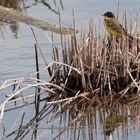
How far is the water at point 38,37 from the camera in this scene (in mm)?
9914

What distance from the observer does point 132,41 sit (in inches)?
361

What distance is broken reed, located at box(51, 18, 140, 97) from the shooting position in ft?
29.4

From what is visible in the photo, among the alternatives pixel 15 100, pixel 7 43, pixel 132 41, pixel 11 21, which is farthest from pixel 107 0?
pixel 15 100

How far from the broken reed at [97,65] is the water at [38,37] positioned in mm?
604

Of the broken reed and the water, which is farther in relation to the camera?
the water

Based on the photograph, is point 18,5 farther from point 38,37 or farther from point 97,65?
point 97,65

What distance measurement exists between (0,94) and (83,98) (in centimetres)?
99

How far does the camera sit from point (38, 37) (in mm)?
11969

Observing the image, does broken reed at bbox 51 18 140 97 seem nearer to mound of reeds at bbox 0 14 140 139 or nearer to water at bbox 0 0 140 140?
mound of reeds at bbox 0 14 140 139

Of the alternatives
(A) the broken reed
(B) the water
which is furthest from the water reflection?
(A) the broken reed

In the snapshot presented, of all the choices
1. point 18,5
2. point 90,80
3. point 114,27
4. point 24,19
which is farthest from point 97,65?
point 18,5

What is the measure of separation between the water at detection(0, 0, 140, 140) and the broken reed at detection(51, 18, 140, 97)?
0.60 meters

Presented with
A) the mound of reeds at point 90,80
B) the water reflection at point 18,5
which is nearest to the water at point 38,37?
the water reflection at point 18,5

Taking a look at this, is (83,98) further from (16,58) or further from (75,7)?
(75,7)
